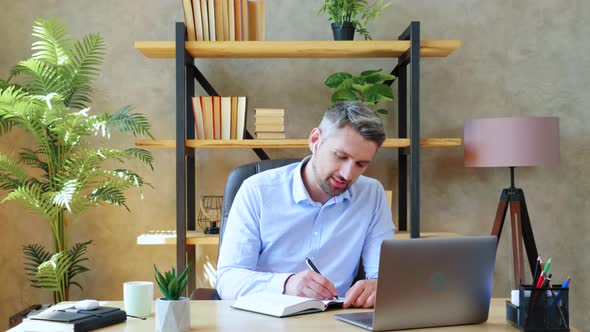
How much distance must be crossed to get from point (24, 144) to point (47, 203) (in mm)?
690

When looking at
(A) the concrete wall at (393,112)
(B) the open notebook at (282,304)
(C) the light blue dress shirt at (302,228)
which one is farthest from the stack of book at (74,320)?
(A) the concrete wall at (393,112)

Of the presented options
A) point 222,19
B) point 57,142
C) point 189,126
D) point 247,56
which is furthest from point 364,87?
point 57,142

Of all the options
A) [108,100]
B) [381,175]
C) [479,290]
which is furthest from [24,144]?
[479,290]

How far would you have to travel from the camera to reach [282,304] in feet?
5.15

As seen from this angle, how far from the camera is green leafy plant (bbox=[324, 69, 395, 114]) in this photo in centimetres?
314

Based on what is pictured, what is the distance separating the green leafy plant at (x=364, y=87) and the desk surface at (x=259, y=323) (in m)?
1.67

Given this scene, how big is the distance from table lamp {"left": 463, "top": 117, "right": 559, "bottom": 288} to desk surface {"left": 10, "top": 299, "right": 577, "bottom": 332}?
5.31 ft

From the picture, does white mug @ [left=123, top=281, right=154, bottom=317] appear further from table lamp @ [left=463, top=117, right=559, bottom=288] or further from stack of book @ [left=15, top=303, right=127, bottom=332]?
table lamp @ [left=463, top=117, right=559, bottom=288]

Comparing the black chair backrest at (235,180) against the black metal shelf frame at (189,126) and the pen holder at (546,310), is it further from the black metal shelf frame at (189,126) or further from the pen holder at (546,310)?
the pen holder at (546,310)

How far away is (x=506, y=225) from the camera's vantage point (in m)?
3.63

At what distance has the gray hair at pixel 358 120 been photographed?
2.00 m

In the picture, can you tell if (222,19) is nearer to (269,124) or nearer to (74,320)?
(269,124)

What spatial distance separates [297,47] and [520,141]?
112cm

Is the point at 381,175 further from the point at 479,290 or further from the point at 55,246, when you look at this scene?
the point at 479,290
